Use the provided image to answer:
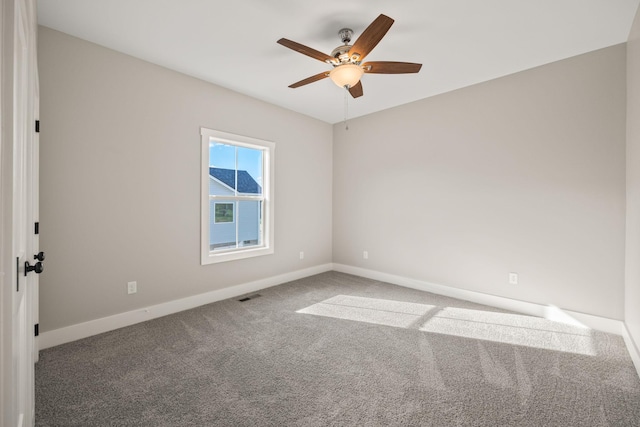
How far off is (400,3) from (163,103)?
2.54m

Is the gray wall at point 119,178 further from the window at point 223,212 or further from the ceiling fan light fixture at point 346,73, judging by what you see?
the ceiling fan light fixture at point 346,73

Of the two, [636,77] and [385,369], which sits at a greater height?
[636,77]

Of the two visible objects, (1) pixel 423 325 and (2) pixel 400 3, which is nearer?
(2) pixel 400 3

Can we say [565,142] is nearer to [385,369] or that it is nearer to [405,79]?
[405,79]

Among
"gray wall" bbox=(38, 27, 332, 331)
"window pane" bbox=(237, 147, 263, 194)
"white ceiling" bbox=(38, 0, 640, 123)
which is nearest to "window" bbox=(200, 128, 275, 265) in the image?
"window pane" bbox=(237, 147, 263, 194)

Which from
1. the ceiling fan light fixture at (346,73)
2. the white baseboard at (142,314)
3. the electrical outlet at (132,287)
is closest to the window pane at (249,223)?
the white baseboard at (142,314)

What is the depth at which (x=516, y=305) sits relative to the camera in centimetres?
322

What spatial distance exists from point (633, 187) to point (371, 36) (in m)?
2.49

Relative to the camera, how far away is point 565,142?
9.53ft

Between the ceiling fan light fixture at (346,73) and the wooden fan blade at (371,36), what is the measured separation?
0.25 feet

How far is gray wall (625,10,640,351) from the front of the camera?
219cm

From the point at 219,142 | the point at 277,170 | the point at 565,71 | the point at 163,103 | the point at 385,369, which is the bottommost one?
the point at 385,369

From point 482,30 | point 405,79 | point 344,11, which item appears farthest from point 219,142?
point 482,30

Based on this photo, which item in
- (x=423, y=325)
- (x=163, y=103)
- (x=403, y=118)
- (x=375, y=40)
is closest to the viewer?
(x=375, y=40)
